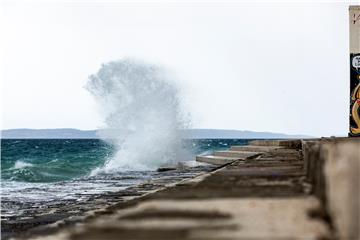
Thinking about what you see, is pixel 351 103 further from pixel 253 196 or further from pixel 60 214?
pixel 253 196

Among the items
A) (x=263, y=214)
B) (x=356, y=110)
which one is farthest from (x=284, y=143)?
(x=263, y=214)

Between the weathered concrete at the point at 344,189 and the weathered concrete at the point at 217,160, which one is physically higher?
the weathered concrete at the point at 344,189

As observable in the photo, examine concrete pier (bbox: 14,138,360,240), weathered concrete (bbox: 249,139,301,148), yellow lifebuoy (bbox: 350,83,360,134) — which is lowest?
concrete pier (bbox: 14,138,360,240)

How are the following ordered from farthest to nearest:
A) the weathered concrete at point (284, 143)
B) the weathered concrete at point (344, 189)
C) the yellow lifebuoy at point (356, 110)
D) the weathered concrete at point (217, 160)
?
the weathered concrete at point (217, 160)
the weathered concrete at point (284, 143)
the yellow lifebuoy at point (356, 110)
the weathered concrete at point (344, 189)

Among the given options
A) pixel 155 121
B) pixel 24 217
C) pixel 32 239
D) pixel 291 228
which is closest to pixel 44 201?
pixel 24 217

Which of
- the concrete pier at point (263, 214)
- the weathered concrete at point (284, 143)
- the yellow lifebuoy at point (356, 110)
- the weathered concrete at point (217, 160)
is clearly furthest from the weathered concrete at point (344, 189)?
the weathered concrete at point (217, 160)

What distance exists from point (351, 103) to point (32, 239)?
33.8 ft

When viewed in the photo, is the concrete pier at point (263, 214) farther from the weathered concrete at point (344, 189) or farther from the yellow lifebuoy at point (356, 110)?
the yellow lifebuoy at point (356, 110)

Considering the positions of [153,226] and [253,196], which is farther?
[253,196]

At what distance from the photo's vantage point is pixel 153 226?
7.01 feet

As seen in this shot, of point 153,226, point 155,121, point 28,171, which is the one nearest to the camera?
point 153,226

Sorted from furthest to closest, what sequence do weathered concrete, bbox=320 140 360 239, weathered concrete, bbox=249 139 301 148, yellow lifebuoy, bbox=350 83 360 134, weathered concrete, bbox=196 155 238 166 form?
1. weathered concrete, bbox=196 155 238 166
2. weathered concrete, bbox=249 139 301 148
3. yellow lifebuoy, bbox=350 83 360 134
4. weathered concrete, bbox=320 140 360 239

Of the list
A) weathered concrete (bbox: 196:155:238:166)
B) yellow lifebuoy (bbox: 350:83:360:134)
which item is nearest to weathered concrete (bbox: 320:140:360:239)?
yellow lifebuoy (bbox: 350:83:360:134)

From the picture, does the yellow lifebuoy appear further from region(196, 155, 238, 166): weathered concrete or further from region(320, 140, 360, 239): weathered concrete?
region(320, 140, 360, 239): weathered concrete
